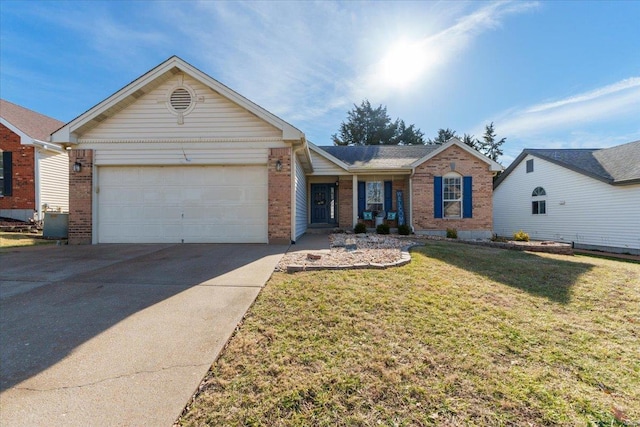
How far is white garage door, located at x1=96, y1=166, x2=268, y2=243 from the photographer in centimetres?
813

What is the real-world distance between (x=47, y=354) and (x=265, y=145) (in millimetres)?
6471

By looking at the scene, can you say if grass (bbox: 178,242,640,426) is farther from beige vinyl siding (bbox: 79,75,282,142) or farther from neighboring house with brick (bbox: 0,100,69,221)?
neighboring house with brick (bbox: 0,100,69,221)

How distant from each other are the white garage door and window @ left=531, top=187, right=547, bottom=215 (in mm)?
16259

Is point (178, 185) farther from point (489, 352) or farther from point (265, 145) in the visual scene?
point (489, 352)

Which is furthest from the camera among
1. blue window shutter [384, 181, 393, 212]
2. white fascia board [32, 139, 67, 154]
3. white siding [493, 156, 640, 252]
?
blue window shutter [384, 181, 393, 212]

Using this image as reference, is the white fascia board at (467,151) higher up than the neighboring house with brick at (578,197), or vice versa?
the white fascia board at (467,151)

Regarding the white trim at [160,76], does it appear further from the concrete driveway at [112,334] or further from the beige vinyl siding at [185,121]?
the concrete driveway at [112,334]

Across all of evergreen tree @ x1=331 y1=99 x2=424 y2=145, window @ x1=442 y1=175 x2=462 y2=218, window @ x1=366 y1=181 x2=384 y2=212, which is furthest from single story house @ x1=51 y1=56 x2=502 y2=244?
evergreen tree @ x1=331 y1=99 x2=424 y2=145

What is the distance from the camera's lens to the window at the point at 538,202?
15219 millimetres

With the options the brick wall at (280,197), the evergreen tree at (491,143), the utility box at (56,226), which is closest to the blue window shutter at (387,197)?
the brick wall at (280,197)

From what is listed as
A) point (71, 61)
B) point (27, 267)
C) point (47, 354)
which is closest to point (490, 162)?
point (47, 354)

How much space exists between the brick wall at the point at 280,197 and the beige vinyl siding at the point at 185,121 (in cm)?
69

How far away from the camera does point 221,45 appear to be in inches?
356

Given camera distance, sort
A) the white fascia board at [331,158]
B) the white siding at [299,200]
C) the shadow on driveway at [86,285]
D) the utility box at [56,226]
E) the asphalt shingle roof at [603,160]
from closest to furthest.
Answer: the shadow on driveway at [86,285]
the utility box at [56,226]
the white siding at [299,200]
the asphalt shingle roof at [603,160]
the white fascia board at [331,158]
